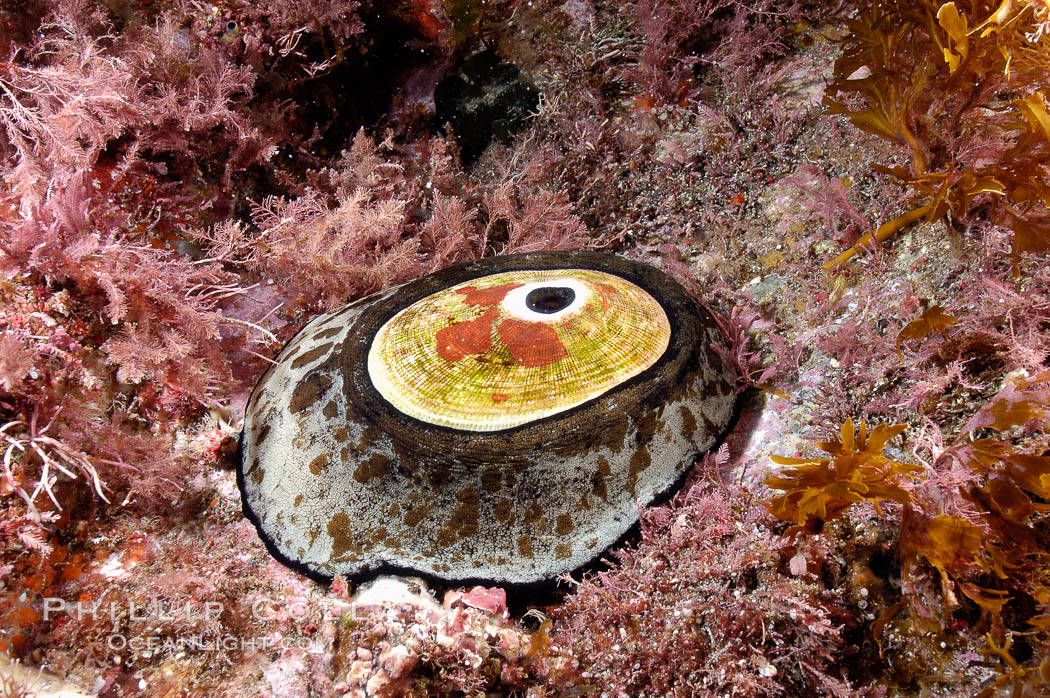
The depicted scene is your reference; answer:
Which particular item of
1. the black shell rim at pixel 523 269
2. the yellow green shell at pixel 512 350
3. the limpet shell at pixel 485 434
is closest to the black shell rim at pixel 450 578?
the limpet shell at pixel 485 434

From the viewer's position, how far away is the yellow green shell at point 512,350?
7.97ft

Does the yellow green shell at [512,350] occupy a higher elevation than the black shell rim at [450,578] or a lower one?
higher

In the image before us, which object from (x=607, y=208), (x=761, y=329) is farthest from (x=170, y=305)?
(x=761, y=329)

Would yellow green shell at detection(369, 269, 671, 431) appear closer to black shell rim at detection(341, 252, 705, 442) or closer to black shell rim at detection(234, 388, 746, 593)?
black shell rim at detection(341, 252, 705, 442)

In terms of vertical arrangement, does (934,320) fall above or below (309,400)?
above

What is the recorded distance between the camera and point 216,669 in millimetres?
1861

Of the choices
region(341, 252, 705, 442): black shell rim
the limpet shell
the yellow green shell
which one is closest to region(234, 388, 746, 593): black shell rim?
the limpet shell

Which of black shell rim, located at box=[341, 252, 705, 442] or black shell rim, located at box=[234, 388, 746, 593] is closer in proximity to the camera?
black shell rim, located at box=[234, 388, 746, 593]

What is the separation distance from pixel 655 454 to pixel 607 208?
6.55ft

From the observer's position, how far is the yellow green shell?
2.43 metres

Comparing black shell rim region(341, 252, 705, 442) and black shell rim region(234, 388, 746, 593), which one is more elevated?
black shell rim region(341, 252, 705, 442)

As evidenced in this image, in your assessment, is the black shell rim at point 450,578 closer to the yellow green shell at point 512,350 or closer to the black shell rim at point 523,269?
the black shell rim at point 523,269

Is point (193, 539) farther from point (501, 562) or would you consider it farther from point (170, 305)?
point (501, 562)

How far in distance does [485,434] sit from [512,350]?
1.37 feet
